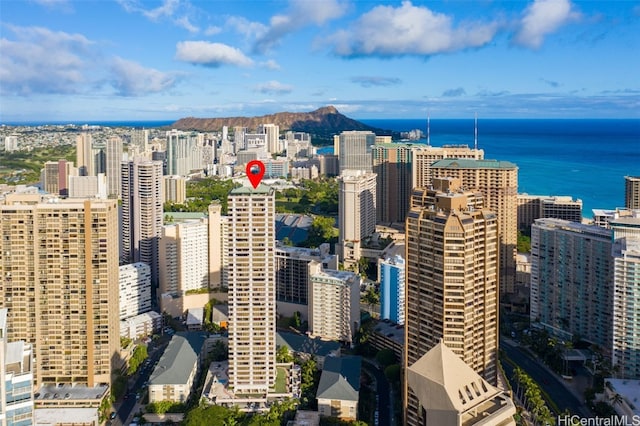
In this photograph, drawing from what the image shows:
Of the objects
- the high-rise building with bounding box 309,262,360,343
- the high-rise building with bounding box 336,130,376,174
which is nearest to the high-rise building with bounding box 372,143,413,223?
the high-rise building with bounding box 336,130,376,174

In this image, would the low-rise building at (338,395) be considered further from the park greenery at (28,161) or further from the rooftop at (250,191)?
the park greenery at (28,161)

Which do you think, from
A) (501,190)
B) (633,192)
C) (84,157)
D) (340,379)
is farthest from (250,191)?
(84,157)

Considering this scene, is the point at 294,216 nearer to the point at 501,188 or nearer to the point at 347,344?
the point at 501,188

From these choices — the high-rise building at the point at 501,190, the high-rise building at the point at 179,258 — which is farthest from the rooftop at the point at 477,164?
the high-rise building at the point at 179,258

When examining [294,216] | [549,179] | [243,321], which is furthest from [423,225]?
[549,179]

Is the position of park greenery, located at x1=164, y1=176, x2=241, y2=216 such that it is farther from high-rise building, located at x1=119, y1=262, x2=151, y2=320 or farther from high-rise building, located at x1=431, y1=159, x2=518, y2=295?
high-rise building, located at x1=431, y1=159, x2=518, y2=295

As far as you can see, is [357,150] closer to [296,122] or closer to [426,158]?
[426,158]
